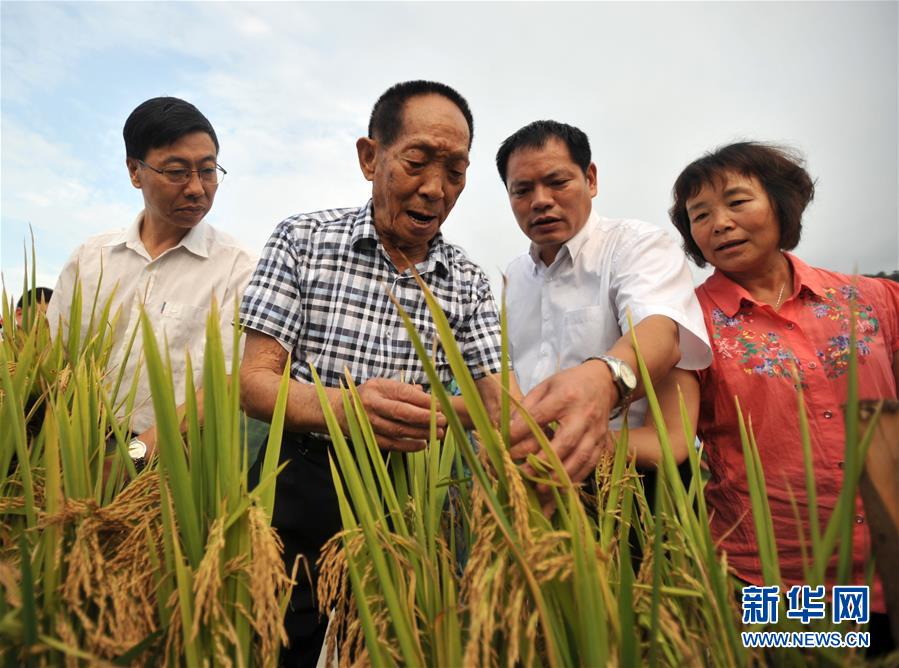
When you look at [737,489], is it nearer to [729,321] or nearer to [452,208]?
[729,321]

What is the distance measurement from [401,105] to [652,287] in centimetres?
91

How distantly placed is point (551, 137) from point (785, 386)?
1262 mm

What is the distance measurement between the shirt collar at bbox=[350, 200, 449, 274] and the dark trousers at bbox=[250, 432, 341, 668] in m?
0.61

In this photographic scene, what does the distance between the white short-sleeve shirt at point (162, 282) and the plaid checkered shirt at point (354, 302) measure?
0.59 m

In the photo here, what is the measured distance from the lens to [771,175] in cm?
168

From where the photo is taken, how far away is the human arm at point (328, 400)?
1001mm

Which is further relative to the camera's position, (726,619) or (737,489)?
(737,489)

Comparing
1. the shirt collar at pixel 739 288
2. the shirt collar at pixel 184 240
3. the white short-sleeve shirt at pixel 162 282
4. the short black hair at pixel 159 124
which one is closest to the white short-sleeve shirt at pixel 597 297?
the shirt collar at pixel 739 288

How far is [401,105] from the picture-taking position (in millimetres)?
1555

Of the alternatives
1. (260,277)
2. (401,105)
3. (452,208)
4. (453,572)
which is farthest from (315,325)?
(453,572)

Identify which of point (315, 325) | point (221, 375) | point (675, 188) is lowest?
point (221, 375)

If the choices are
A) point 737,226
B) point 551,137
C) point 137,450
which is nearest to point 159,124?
point 137,450

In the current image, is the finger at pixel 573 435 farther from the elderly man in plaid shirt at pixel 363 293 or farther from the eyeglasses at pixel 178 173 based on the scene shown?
the eyeglasses at pixel 178 173

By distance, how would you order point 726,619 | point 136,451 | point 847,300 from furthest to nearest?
point 847,300 < point 136,451 < point 726,619
